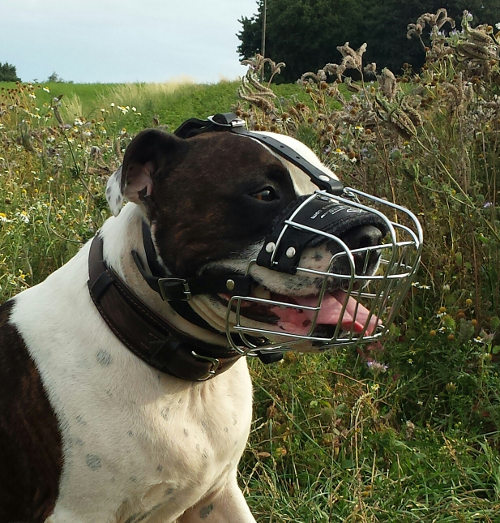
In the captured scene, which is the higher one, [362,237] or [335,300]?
[362,237]

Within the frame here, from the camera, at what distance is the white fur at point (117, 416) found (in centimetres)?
179

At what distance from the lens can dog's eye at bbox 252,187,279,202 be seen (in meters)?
1.75

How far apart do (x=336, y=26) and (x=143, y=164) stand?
3426 centimetres

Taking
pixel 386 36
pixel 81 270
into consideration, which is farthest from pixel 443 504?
pixel 386 36

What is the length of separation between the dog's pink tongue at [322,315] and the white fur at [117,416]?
31cm

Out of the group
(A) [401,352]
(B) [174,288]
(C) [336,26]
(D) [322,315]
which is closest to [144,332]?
(B) [174,288]

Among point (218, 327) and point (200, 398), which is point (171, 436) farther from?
point (218, 327)

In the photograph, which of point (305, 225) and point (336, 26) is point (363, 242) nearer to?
point (305, 225)

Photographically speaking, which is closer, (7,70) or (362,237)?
(362,237)

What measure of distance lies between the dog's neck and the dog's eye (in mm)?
299

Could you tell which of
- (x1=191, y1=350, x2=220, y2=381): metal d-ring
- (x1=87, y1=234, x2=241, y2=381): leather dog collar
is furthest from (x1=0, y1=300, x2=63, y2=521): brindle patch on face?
(x1=191, y1=350, x2=220, y2=381): metal d-ring

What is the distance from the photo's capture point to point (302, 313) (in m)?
1.77

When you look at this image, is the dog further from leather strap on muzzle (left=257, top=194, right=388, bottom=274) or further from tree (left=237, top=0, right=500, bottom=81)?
tree (left=237, top=0, right=500, bottom=81)

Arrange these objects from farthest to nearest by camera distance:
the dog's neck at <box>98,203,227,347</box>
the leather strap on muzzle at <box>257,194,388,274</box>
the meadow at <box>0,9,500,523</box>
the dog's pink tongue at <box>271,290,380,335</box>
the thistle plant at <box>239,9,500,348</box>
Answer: the thistle plant at <box>239,9,500,348</box> < the meadow at <box>0,9,500,523</box> < the dog's neck at <box>98,203,227,347</box> < the dog's pink tongue at <box>271,290,380,335</box> < the leather strap on muzzle at <box>257,194,388,274</box>
